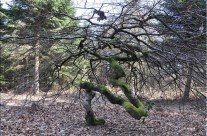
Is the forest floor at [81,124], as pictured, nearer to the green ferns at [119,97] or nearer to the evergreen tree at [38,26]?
the evergreen tree at [38,26]

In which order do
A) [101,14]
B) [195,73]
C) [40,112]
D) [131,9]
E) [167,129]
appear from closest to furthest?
[101,14]
[195,73]
[131,9]
[167,129]
[40,112]

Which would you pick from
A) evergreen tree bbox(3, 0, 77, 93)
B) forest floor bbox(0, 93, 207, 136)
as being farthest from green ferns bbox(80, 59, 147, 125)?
forest floor bbox(0, 93, 207, 136)

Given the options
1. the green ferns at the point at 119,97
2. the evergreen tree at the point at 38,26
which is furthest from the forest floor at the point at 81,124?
the green ferns at the point at 119,97

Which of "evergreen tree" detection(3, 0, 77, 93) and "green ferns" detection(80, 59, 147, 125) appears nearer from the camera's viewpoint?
"green ferns" detection(80, 59, 147, 125)

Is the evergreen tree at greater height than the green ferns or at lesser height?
greater

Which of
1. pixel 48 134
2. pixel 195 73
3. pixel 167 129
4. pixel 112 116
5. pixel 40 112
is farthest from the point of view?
pixel 40 112

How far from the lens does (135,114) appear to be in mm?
4180

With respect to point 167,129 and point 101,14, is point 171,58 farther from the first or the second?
point 167,129

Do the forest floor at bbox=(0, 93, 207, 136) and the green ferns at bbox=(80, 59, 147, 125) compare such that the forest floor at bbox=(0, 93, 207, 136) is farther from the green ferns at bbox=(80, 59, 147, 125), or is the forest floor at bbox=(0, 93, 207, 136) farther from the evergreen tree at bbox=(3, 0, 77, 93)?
the green ferns at bbox=(80, 59, 147, 125)

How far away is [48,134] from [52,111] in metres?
4.15

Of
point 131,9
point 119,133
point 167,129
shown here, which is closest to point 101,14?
point 131,9

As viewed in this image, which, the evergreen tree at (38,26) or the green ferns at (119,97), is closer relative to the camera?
the green ferns at (119,97)

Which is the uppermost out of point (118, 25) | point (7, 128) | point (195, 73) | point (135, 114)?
point (118, 25)

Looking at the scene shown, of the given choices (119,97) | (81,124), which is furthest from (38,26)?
(81,124)
